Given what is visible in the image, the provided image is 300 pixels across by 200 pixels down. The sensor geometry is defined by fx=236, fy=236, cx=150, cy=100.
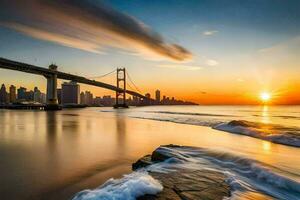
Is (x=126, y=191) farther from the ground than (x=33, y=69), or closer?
closer

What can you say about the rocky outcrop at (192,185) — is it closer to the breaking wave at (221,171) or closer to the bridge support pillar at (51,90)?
the breaking wave at (221,171)

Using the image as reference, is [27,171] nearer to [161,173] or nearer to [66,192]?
[66,192]

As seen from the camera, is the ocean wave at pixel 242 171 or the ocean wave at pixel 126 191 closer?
the ocean wave at pixel 126 191

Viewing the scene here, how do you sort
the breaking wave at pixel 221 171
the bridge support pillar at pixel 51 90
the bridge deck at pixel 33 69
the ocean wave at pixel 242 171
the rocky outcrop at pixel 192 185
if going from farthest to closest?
1. the bridge support pillar at pixel 51 90
2. the bridge deck at pixel 33 69
3. the ocean wave at pixel 242 171
4. the breaking wave at pixel 221 171
5. the rocky outcrop at pixel 192 185

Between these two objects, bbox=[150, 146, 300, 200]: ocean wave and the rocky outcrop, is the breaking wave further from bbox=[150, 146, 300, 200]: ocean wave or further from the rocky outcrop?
the rocky outcrop

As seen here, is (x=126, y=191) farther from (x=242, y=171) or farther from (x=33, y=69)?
(x=33, y=69)

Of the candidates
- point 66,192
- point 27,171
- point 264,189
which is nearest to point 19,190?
point 66,192

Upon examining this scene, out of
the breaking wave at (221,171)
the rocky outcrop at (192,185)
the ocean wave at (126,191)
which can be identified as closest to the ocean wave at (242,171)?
the breaking wave at (221,171)

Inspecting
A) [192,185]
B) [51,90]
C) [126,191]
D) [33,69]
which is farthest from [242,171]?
[51,90]
